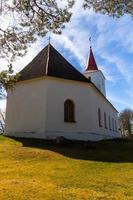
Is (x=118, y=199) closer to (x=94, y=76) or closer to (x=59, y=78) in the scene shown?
(x=59, y=78)

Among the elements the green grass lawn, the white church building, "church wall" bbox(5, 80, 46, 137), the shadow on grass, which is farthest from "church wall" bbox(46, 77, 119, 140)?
the green grass lawn

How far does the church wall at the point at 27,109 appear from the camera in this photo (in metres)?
24.7

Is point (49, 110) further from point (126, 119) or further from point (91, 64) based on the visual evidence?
point (126, 119)

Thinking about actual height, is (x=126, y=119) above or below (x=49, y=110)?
above

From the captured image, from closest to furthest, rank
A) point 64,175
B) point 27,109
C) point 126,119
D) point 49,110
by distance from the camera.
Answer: point 64,175
point 49,110
point 27,109
point 126,119

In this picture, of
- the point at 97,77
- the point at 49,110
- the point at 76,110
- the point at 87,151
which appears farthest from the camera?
the point at 97,77

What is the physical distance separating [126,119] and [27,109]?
46655 mm

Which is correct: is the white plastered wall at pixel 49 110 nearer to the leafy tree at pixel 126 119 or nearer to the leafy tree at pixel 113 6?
the leafy tree at pixel 113 6

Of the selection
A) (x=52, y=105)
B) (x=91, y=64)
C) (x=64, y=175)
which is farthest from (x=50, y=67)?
(x=91, y=64)

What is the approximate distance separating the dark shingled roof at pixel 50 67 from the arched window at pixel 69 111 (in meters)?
2.35

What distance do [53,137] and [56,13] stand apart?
41.3 feet

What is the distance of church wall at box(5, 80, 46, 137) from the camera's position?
24672 mm

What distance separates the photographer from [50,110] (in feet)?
81.2

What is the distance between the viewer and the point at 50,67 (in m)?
26.8
